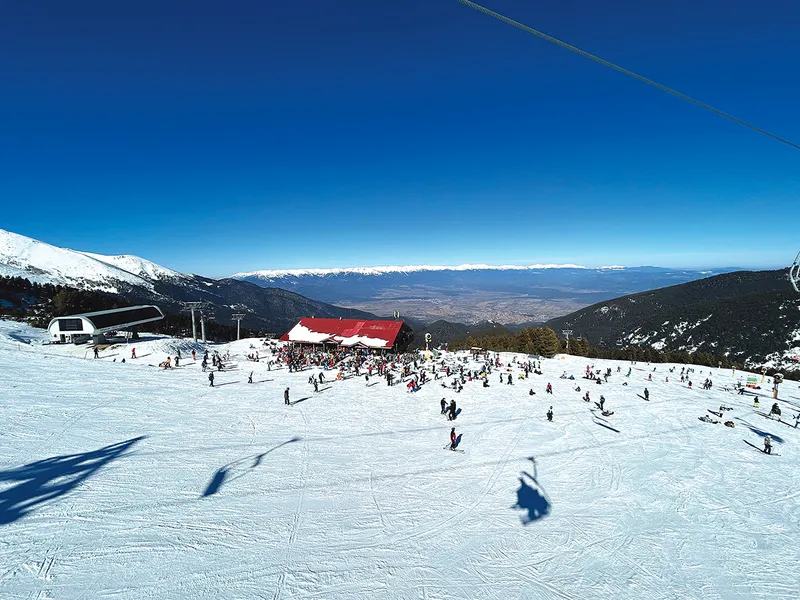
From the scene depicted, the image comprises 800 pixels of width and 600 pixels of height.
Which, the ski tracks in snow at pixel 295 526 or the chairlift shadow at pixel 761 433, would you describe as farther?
the chairlift shadow at pixel 761 433

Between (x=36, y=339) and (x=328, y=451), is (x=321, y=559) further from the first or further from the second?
(x=36, y=339)

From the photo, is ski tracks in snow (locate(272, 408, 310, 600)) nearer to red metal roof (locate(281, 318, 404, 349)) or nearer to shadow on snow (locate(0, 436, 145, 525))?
shadow on snow (locate(0, 436, 145, 525))

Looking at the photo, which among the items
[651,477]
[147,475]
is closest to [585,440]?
[651,477]

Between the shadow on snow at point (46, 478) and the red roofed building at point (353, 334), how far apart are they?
2976 cm

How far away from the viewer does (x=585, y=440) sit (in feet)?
59.2

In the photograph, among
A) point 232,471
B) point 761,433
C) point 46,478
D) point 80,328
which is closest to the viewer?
point 46,478

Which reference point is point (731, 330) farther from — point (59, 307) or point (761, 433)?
point (59, 307)

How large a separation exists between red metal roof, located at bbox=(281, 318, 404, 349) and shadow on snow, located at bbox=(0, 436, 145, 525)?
3047 centimetres

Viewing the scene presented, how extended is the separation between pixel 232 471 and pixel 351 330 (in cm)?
3336

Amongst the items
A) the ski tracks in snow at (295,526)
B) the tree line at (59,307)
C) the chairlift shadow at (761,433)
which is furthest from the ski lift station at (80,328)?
Answer: the chairlift shadow at (761,433)

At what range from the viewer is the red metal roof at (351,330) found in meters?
44.2

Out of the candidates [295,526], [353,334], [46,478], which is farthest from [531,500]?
[353,334]

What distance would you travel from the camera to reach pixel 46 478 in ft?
38.5

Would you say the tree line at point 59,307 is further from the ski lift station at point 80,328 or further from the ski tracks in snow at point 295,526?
the ski tracks in snow at point 295,526
